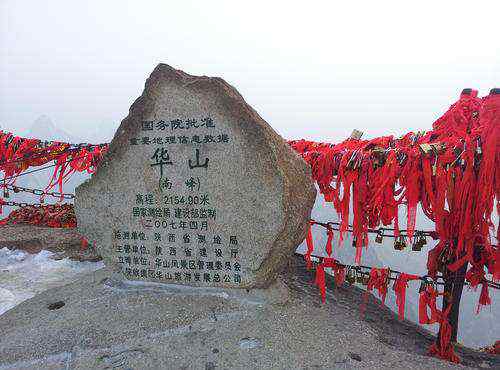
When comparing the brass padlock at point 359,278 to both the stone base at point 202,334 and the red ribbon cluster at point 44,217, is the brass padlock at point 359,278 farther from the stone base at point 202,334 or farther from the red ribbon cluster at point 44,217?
the red ribbon cluster at point 44,217

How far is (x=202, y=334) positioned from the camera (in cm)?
412

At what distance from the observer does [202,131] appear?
4539 mm

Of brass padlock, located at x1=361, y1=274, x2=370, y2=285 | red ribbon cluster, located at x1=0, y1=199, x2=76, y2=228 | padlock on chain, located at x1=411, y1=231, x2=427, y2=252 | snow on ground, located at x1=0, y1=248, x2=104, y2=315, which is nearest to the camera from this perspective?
padlock on chain, located at x1=411, y1=231, x2=427, y2=252

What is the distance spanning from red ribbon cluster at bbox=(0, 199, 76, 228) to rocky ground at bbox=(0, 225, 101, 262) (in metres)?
0.66

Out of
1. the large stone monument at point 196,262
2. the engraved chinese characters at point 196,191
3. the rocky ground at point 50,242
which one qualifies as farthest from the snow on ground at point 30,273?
the engraved chinese characters at point 196,191

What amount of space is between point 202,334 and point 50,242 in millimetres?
5814

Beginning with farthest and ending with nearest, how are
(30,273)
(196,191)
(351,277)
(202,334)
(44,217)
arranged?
(44,217) < (30,273) < (351,277) < (196,191) < (202,334)

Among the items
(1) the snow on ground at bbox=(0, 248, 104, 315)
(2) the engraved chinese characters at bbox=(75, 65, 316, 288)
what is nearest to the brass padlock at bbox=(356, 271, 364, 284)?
(2) the engraved chinese characters at bbox=(75, 65, 316, 288)

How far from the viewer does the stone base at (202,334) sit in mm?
3852

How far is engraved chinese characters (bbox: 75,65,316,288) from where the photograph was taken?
4355mm

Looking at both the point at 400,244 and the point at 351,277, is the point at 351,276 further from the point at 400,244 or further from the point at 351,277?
the point at 400,244

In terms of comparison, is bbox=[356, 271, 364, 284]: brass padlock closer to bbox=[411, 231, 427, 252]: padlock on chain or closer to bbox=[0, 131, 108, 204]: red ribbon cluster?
bbox=[411, 231, 427, 252]: padlock on chain

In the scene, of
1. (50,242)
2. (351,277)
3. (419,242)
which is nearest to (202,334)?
(351,277)

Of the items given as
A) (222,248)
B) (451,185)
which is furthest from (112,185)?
(451,185)
